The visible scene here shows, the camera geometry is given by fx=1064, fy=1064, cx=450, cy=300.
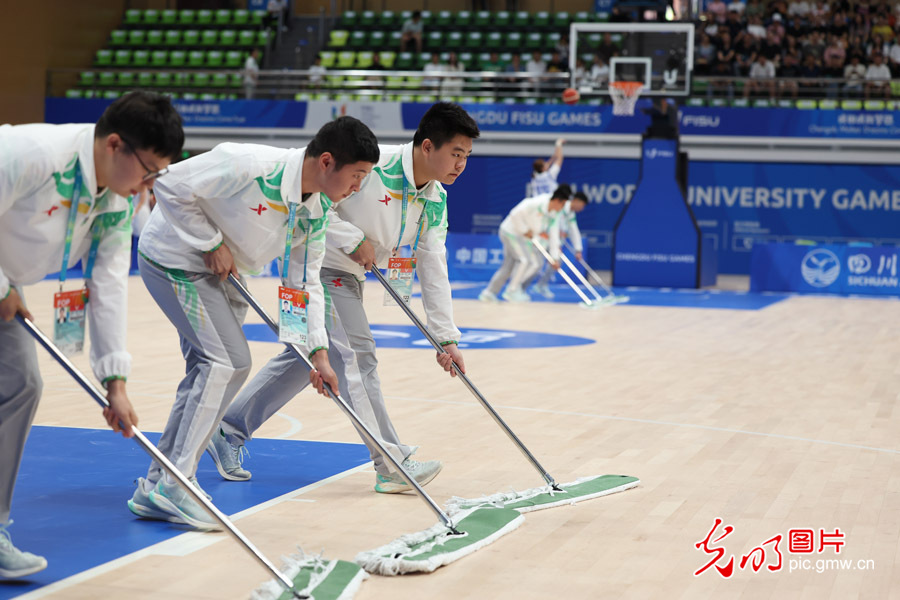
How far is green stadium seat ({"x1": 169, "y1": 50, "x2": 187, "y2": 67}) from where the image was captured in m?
28.0

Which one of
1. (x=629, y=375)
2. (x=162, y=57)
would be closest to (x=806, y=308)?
(x=629, y=375)

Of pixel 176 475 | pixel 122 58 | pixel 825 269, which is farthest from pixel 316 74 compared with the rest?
pixel 176 475

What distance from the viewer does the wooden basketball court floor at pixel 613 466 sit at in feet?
13.0

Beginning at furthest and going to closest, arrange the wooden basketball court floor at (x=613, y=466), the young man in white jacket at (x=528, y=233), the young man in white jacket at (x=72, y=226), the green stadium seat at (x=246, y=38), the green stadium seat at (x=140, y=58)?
1. the green stadium seat at (x=246, y=38)
2. the green stadium seat at (x=140, y=58)
3. the young man in white jacket at (x=528, y=233)
4. the wooden basketball court floor at (x=613, y=466)
5. the young man in white jacket at (x=72, y=226)

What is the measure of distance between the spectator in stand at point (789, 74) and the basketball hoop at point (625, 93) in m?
→ 4.42

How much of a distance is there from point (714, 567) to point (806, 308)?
532 inches

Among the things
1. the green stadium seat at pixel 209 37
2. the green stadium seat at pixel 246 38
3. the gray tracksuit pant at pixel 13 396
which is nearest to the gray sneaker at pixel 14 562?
the gray tracksuit pant at pixel 13 396

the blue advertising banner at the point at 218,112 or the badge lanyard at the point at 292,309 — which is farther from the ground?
the blue advertising banner at the point at 218,112

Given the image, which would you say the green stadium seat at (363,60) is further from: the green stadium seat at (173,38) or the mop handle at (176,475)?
the mop handle at (176,475)

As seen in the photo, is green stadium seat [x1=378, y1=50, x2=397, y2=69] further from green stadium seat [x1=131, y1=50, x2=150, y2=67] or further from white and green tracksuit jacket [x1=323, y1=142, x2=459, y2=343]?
white and green tracksuit jacket [x1=323, y1=142, x2=459, y2=343]

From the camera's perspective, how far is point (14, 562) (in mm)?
3729

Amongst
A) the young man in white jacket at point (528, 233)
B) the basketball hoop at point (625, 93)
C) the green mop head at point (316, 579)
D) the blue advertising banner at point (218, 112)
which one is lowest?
the young man in white jacket at point (528, 233)

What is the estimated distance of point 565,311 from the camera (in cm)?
1559

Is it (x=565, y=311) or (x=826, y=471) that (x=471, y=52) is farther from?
(x=826, y=471)
